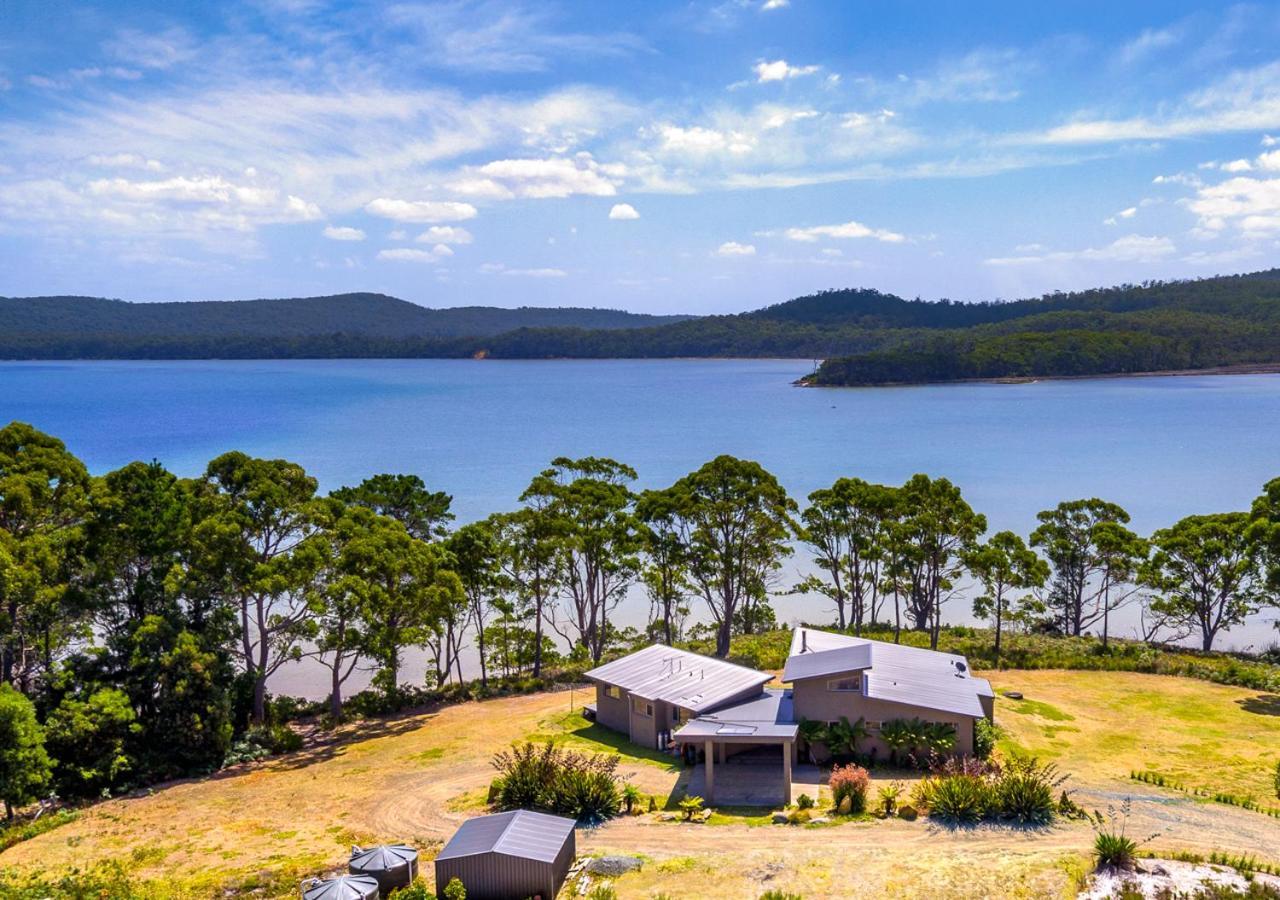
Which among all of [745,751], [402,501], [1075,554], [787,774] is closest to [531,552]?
[402,501]

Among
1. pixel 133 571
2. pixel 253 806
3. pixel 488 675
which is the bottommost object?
pixel 488 675

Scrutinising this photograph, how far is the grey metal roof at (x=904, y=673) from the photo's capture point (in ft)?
69.2

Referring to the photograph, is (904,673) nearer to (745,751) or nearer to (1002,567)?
(745,751)

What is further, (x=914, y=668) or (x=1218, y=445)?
(x=1218, y=445)

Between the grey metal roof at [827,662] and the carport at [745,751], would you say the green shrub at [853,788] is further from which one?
the grey metal roof at [827,662]

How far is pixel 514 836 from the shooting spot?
1470 cm

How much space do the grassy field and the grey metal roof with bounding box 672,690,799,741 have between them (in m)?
1.37

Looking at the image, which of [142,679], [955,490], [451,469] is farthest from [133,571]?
[451,469]

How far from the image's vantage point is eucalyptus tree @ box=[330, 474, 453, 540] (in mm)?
32625

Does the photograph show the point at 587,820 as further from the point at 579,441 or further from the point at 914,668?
the point at 579,441

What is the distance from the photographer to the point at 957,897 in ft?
44.3

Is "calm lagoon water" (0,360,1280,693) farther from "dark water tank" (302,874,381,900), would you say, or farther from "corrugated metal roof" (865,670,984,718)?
"dark water tank" (302,874,381,900)

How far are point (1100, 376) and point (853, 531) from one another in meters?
145

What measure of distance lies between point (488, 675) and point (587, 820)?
58.3 feet
